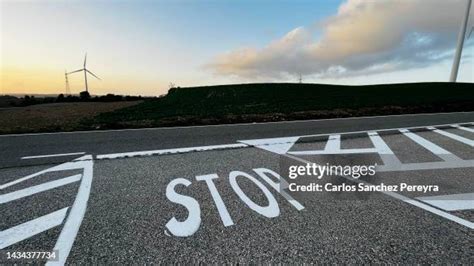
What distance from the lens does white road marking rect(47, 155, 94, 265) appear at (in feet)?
9.59

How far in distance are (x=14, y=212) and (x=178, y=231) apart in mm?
2324

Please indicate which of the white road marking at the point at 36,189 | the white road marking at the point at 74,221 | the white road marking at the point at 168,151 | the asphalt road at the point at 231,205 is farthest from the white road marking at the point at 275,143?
the white road marking at the point at 36,189

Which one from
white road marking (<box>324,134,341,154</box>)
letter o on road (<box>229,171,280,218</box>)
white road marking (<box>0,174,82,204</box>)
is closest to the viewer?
letter o on road (<box>229,171,280,218</box>)

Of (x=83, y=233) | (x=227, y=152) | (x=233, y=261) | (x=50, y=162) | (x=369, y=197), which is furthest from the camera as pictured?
(x=227, y=152)

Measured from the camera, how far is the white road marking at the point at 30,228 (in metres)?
3.15

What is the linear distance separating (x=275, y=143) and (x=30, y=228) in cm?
562

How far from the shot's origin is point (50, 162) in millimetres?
6094

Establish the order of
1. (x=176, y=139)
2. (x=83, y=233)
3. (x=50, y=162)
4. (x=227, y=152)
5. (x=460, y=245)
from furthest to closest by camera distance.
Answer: (x=176, y=139), (x=227, y=152), (x=50, y=162), (x=83, y=233), (x=460, y=245)

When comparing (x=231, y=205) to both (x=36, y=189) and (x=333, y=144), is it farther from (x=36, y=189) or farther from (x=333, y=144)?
(x=333, y=144)

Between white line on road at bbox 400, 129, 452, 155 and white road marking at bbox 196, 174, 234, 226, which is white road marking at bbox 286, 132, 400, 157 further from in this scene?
white road marking at bbox 196, 174, 234, 226

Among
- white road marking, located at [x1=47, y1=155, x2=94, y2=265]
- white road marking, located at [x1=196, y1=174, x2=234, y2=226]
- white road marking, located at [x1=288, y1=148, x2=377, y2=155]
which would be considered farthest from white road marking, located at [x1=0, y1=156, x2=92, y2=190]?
white road marking, located at [x1=288, y1=148, x2=377, y2=155]

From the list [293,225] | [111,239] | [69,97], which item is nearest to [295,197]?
[293,225]

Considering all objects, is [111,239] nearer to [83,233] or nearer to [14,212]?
[83,233]

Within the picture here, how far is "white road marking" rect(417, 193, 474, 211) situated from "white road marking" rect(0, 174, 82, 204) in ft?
18.4
